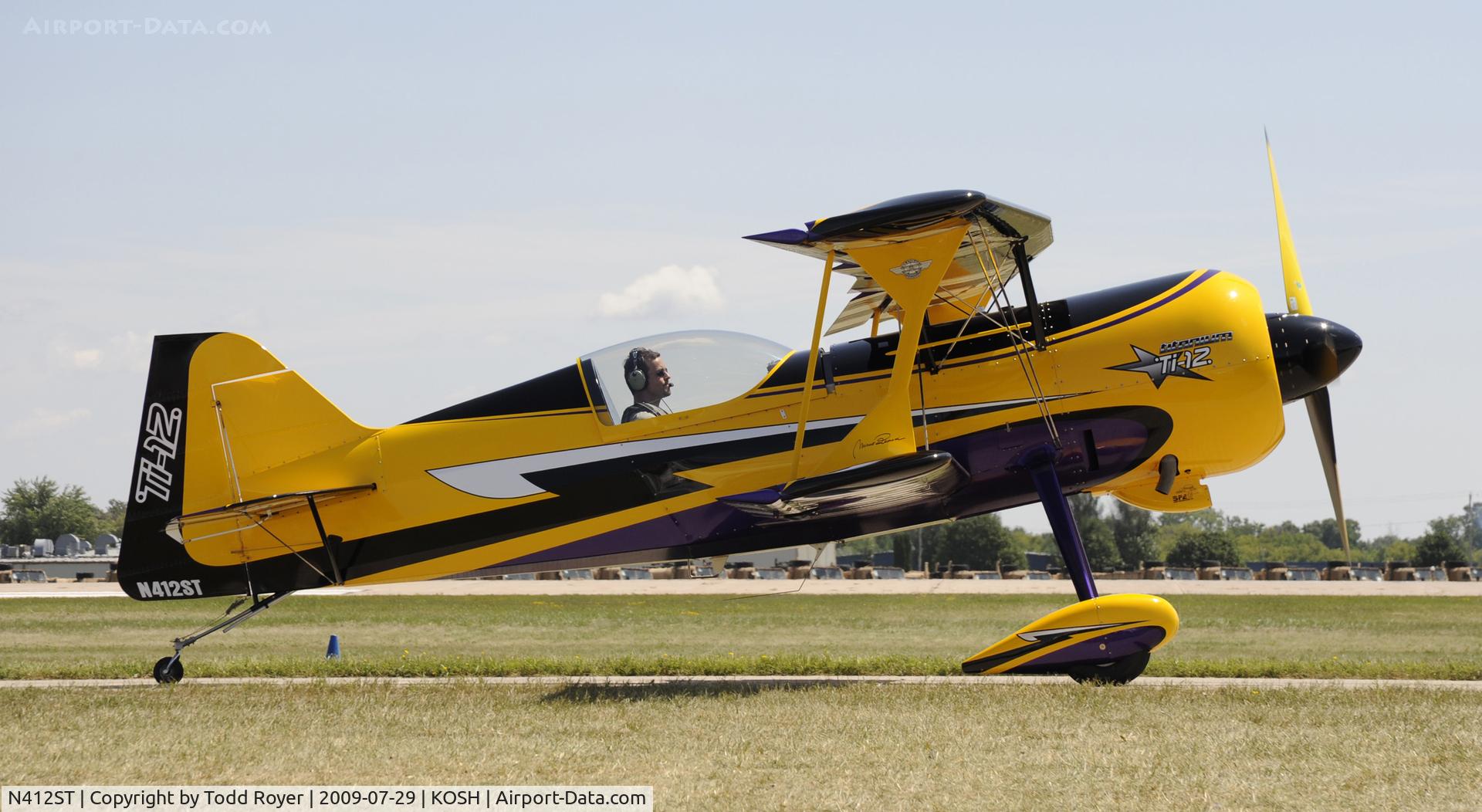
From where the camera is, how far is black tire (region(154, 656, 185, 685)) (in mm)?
12547

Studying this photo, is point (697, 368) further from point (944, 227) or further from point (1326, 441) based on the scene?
point (1326, 441)

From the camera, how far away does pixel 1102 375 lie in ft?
36.1

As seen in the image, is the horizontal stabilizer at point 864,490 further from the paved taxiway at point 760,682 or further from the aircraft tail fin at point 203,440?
the aircraft tail fin at point 203,440

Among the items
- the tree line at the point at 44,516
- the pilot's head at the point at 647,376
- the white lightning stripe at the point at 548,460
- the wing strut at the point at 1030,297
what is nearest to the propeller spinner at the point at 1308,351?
the wing strut at the point at 1030,297

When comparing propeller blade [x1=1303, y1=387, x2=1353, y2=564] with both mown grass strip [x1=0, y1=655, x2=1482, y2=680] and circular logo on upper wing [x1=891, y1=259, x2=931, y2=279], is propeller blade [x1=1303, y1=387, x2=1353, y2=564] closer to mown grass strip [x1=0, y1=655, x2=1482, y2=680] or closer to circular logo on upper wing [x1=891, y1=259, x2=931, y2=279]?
mown grass strip [x1=0, y1=655, x2=1482, y2=680]

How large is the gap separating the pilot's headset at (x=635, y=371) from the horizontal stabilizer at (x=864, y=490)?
51.0 inches

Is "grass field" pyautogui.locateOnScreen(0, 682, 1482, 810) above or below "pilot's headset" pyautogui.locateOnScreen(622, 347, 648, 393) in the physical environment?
below

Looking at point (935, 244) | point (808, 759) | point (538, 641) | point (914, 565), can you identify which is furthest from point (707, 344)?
point (914, 565)

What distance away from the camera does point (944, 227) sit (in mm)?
10305
